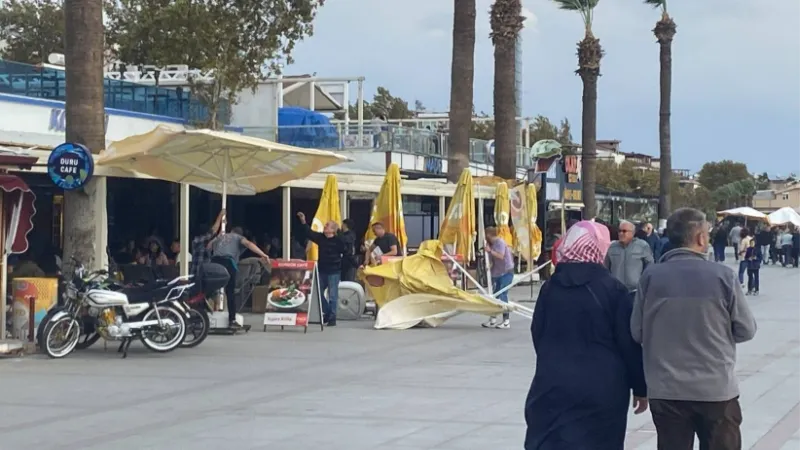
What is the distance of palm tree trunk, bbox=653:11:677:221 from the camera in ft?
161

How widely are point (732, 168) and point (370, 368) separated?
119m

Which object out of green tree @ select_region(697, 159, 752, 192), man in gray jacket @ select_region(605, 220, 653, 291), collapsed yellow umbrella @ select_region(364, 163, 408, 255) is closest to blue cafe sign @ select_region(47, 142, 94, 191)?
man in gray jacket @ select_region(605, 220, 653, 291)

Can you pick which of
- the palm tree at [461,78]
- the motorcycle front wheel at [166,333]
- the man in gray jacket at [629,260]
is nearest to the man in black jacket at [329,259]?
the motorcycle front wheel at [166,333]

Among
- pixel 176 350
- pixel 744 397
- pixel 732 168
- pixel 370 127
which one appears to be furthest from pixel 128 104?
pixel 732 168

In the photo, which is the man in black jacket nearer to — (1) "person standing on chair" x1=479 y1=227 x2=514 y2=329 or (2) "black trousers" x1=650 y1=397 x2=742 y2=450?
(1) "person standing on chair" x1=479 y1=227 x2=514 y2=329

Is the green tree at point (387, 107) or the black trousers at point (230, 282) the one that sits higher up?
the green tree at point (387, 107)

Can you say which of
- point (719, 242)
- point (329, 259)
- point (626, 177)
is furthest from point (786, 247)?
point (626, 177)

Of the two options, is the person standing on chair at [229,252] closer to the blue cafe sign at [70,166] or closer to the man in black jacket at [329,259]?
the man in black jacket at [329,259]

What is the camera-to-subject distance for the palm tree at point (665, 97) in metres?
49.2

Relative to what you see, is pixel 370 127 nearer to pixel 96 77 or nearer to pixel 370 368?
pixel 96 77

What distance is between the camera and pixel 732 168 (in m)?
128

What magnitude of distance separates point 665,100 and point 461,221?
94.4 ft

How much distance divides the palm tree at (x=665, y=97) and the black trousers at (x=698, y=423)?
43829mm

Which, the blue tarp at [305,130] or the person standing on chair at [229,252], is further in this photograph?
the blue tarp at [305,130]
